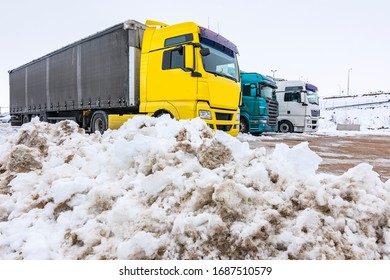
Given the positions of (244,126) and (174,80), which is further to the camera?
(244,126)

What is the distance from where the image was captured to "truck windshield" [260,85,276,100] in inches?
515

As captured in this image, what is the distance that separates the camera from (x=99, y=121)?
29.4ft

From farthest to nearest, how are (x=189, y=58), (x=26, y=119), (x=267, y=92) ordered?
(x=26, y=119) < (x=267, y=92) < (x=189, y=58)

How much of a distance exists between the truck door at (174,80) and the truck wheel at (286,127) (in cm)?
1144

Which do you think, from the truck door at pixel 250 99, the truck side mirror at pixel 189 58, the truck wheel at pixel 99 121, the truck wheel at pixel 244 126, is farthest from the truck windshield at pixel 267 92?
the truck wheel at pixel 99 121

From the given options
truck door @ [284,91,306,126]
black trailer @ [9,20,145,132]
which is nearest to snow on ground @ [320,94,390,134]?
truck door @ [284,91,306,126]

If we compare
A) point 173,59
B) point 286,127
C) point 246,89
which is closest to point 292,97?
point 286,127

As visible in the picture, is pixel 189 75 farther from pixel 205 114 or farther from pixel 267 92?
pixel 267 92

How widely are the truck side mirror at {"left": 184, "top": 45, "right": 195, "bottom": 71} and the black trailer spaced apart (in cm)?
190

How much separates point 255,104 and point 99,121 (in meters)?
7.25

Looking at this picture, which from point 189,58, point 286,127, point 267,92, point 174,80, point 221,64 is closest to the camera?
point 189,58

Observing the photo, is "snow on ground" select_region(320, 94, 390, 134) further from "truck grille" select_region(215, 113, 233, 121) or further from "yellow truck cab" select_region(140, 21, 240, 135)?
"yellow truck cab" select_region(140, 21, 240, 135)

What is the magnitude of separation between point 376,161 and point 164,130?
5042mm

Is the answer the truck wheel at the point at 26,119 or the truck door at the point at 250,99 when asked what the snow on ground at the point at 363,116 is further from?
the truck wheel at the point at 26,119
